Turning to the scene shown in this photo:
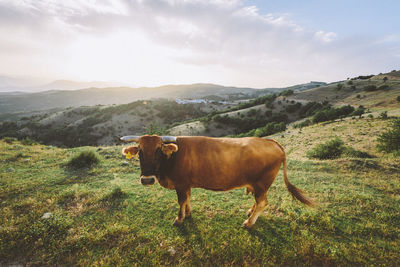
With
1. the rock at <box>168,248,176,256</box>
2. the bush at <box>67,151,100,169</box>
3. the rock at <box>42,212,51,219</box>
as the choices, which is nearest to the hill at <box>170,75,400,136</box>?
the bush at <box>67,151,100,169</box>

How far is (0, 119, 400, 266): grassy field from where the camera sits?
3383mm

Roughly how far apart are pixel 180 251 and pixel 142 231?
3.67 feet

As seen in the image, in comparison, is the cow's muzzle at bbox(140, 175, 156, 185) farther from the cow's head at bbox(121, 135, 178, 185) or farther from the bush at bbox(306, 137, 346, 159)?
the bush at bbox(306, 137, 346, 159)

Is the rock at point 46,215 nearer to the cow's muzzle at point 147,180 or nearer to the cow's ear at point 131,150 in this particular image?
the cow's ear at point 131,150

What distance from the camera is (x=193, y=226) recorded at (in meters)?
4.31

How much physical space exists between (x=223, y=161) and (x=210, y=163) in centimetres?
34

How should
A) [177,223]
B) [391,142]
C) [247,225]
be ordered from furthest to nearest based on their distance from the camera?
[391,142] → [177,223] → [247,225]

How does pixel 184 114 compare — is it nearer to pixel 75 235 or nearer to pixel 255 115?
pixel 255 115

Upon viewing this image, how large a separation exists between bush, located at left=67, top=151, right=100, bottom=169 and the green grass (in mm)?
1586

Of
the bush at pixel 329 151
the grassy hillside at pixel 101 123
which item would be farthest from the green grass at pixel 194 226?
the grassy hillside at pixel 101 123

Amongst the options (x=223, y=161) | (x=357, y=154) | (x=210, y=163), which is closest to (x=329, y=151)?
(x=357, y=154)

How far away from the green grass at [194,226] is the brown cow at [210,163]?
634mm

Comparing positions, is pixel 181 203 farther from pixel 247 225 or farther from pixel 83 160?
pixel 83 160

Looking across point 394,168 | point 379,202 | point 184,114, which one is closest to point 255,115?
point 184,114
